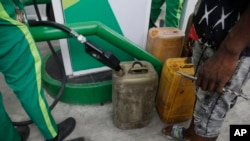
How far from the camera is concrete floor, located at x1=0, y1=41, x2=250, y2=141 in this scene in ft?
5.47

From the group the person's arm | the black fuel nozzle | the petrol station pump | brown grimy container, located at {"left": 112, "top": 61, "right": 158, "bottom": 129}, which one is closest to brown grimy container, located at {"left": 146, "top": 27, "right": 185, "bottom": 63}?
the petrol station pump

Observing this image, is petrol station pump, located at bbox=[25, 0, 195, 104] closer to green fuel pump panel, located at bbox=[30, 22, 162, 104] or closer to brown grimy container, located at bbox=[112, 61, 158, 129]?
green fuel pump panel, located at bbox=[30, 22, 162, 104]

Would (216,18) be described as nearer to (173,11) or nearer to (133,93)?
(133,93)

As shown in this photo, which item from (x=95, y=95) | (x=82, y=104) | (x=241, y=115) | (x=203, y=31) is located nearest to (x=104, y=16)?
(x=95, y=95)

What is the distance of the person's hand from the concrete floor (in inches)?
34.5

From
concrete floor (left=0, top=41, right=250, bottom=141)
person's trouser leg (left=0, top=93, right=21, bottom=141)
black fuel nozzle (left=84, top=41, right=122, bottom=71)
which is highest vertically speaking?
black fuel nozzle (left=84, top=41, right=122, bottom=71)

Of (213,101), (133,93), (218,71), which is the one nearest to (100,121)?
(133,93)

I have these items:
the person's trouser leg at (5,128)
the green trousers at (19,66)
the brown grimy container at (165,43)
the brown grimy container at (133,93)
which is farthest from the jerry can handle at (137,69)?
the person's trouser leg at (5,128)

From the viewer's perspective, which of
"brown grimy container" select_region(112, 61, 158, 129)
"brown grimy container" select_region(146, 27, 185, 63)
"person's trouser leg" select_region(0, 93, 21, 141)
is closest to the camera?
"person's trouser leg" select_region(0, 93, 21, 141)

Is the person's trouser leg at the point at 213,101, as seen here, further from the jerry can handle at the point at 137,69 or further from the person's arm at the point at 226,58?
the jerry can handle at the point at 137,69

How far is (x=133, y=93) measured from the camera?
151 centimetres

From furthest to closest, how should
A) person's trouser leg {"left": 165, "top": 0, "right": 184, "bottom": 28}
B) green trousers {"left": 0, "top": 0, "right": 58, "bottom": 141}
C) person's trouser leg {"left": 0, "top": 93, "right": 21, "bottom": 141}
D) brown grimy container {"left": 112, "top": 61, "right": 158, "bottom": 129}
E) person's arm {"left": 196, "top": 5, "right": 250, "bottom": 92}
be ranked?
person's trouser leg {"left": 165, "top": 0, "right": 184, "bottom": 28} < brown grimy container {"left": 112, "top": 61, "right": 158, "bottom": 129} < person's trouser leg {"left": 0, "top": 93, "right": 21, "bottom": 141} < green trousers {"left": 0, "top": 0, "right": 58, "bottom": 141} < person's arm {"left": 196, "top": 5, "right": 250, "bottom": 92}

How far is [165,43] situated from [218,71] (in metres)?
0.88

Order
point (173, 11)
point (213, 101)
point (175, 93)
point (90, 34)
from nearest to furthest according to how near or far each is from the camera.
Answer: point (213, 101), point (90, 34), point (175, 93), point (173, 11)
